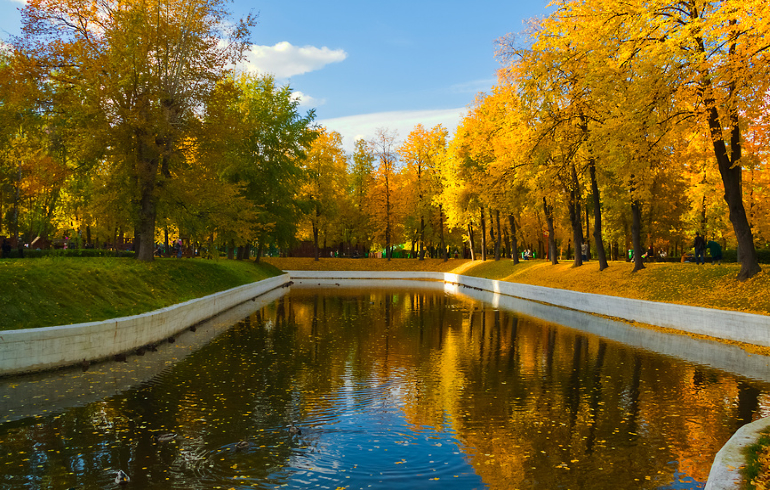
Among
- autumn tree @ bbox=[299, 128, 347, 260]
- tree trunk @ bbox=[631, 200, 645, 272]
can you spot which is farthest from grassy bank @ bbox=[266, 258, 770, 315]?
autumn tree @ bbox=[299, 128, 347, 260]

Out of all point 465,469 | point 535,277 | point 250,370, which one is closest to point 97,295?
point 250,370

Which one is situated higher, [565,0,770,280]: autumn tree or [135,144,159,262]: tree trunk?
[565,0,770,280]: autumn tree

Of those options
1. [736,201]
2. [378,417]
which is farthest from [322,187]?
[378,417]

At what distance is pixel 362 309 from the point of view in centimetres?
2689

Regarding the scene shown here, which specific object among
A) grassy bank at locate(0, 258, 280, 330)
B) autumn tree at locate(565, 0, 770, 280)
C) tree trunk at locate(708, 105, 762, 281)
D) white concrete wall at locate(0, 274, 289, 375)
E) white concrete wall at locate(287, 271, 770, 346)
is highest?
autumn tree at locate(565, 0, 770, 280)

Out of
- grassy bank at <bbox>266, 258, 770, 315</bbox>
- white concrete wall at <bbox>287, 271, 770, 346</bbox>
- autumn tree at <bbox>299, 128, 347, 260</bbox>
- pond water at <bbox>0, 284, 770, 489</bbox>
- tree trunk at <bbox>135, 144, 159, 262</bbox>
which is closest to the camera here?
pond water at <bbox>0, 284, 770, 489</bbox>

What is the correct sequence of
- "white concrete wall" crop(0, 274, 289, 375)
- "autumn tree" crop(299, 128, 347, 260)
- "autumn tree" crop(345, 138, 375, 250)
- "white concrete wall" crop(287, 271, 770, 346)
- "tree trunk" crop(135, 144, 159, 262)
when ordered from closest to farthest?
"white concrete wall" crop(0, 274, 289, 375), "white concrete wall" crop(287, 271, 770, 346), "tree trunk" crop(135, 144, 159, 262), "autumn tree" crop(299, 128, 347, 260), "autumn tree" crop(345, 138, 375, 250)

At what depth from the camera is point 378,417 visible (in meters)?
8.66

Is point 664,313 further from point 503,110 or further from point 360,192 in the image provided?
point 360,192

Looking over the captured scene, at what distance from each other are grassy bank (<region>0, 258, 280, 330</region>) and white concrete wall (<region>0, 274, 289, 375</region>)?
71 cm

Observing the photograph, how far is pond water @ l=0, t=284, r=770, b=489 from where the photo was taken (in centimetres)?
640

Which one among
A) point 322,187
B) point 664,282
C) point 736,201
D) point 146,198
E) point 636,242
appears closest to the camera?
point 736,201

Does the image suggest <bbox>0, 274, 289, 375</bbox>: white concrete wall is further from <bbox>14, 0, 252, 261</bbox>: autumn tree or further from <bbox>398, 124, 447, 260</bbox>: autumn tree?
<bbox>398, 124, 447, 260</bbox>: autumn tree

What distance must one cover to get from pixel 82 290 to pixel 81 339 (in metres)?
4.02
